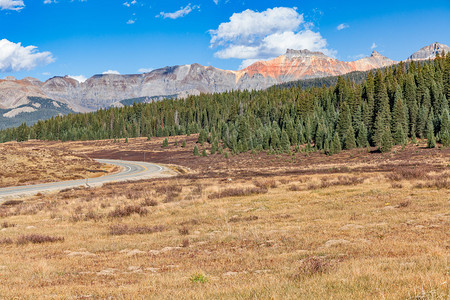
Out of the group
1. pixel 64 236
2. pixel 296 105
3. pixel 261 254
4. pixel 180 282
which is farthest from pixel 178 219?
pixel 296 105

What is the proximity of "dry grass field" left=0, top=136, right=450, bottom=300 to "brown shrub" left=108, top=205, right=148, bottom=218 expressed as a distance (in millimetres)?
65

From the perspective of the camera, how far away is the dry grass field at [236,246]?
22.6 ft

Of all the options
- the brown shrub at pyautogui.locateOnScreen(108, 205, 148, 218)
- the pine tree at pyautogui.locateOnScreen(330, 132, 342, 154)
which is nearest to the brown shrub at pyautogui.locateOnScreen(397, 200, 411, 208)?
the brown shrub at pyautogui.locateOnScreen(108, 205, 148, 218)

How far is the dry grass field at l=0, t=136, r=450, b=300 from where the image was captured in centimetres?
689

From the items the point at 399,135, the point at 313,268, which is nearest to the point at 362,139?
the point at 399,135

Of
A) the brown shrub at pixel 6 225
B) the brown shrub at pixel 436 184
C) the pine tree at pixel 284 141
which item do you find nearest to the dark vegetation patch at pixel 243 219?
the brown shrub at pixel 6 225

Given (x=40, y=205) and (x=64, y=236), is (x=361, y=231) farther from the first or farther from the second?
(x=40, y=205)

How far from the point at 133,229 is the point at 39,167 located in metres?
43.2

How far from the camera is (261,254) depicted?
10844 mm

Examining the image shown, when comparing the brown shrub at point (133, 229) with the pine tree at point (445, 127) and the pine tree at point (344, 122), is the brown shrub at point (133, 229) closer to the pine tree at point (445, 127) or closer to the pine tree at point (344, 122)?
the pine tree at point (445, 127)

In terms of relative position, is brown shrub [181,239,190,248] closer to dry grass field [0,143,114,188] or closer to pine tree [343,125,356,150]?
dry grass field [0,143,114,188]

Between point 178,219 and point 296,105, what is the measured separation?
10941 cm

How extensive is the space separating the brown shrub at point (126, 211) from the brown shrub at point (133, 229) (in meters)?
3.53

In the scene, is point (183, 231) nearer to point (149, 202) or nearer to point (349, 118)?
point (149, 202)
